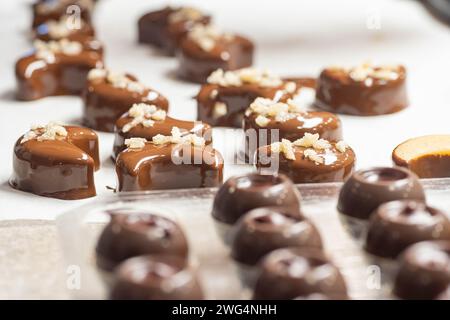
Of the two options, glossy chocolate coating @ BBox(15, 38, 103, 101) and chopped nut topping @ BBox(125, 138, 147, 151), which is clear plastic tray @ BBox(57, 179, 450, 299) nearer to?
chopped nut topping @ BBox(125, 138, 147, 151)

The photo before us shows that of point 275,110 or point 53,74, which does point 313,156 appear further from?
point 53,74

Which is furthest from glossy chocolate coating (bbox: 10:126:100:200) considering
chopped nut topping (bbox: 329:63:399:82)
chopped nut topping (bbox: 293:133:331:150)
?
chopped nut topping (bbox: 329:63:399:82)

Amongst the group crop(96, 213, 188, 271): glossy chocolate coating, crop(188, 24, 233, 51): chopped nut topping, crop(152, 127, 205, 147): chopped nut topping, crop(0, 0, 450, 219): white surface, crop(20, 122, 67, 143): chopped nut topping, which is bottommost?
crop(0, 0, 450, 219): white surface

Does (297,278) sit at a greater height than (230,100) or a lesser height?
greater

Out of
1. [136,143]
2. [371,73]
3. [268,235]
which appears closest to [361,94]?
[371,73]
